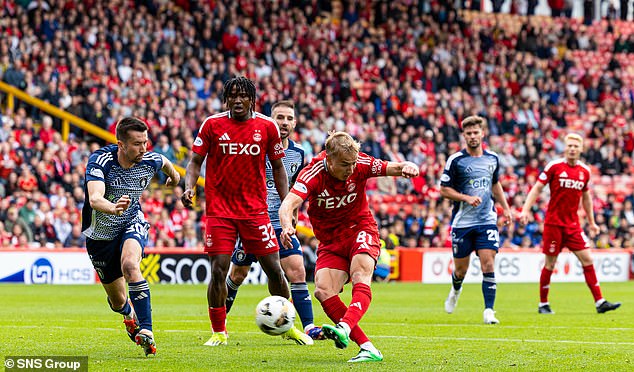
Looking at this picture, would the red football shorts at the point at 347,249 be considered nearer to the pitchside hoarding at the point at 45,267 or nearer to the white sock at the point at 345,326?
the white sock at the point at 345,326

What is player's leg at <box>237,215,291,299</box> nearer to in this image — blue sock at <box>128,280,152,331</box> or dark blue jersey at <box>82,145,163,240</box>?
dark blue jersey at <box>82,145,163,240</box>

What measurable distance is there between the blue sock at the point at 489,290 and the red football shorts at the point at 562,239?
7.13 ft

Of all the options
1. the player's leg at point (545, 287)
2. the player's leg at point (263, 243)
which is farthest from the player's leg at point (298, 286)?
the player's leg at point (545, 287)

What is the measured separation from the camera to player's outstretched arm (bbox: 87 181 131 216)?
8852 millimetres

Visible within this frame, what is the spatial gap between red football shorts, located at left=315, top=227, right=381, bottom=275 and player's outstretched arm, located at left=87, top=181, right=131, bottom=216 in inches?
72.6

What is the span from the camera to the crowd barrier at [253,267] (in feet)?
76.3

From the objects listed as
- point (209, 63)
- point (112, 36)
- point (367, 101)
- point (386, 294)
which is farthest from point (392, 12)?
point (386, 294)

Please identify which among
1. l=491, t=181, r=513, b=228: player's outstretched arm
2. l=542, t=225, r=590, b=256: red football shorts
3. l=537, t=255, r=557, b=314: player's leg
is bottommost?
l=537, t=255, r=557, b=314: player's leg

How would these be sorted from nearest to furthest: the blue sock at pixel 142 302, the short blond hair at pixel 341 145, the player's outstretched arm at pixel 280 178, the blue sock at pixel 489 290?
the short blond hair at pixel 341 145, the blue sock at pixel 142 302, the player's outstretched arm at pixel 280 178, the blue sock at pixel 489 290

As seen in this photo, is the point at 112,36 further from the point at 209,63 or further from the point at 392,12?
the point at 392,12

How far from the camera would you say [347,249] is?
9719 millimetres

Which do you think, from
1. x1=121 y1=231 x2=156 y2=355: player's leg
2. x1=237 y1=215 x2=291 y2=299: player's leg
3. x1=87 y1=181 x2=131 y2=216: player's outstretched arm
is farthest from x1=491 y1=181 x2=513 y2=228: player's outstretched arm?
x1=87 y1=181 x2=131 y2=216: player's outstretched arm

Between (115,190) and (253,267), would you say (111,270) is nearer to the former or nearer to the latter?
(115,190)

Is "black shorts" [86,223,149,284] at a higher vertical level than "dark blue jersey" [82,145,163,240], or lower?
lower
